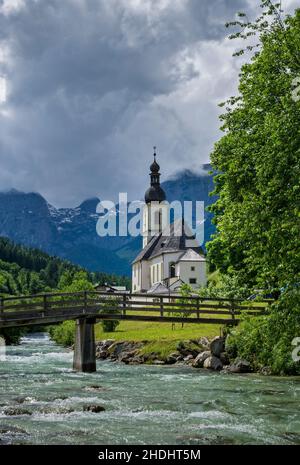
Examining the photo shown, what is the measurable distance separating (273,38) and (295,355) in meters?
12.3

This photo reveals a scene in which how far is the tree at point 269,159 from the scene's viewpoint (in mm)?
17656

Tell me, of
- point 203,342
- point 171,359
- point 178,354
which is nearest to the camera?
point 171,359

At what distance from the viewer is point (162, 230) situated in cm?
14862

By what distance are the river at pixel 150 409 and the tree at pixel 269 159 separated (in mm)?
4487

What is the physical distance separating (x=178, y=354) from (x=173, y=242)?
86.8m

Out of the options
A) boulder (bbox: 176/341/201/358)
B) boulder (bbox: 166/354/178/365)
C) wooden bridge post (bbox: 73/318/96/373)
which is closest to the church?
boulder (bbox: 176/341/201/358)

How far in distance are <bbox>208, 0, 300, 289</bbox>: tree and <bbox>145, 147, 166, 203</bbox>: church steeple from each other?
4973 inches

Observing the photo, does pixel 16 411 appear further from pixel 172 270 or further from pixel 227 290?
pixel 172 270

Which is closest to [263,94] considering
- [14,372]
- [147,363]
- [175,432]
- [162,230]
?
[175,432]

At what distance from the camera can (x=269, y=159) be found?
1842 centimetres

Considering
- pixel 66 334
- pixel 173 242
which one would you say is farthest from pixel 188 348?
pixel 173 242

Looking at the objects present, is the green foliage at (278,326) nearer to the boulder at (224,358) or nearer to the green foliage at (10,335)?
the boulder at (224,358)

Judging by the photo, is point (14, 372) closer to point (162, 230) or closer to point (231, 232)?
point (231, 232)
